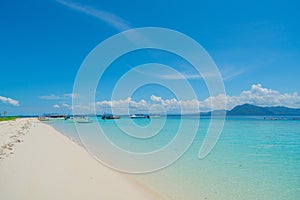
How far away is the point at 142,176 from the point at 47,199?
5.08m

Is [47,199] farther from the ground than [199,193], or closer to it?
farther from the ground

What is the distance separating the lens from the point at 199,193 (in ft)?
25.1

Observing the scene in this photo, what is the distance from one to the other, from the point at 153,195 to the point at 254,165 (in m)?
7.09

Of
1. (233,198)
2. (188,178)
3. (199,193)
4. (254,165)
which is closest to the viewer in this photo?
(233,198)

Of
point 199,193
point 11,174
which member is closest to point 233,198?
point 199,193

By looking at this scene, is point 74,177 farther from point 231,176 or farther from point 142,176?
point 231,176

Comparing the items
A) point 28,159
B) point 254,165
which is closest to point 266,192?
point 254,165

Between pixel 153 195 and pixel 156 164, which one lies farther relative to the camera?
pixel 156 164

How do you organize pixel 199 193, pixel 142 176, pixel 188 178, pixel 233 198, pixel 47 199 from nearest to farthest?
1. pixel 47 199
2. pixel 233 198
3. pixel 199 193
4. pixel 188 178
5. pixel 142 176

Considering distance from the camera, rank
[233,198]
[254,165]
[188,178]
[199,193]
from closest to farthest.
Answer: [233,198] → [199,193] → [188,178] → [254,165]

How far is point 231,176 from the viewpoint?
9805 mm

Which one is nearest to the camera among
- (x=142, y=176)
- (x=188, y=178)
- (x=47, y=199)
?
(x=47, y=199)

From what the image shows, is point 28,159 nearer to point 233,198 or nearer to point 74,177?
point 74,177

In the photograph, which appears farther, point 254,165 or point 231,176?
point 254,165
